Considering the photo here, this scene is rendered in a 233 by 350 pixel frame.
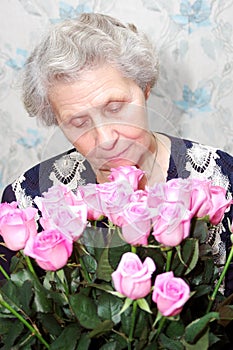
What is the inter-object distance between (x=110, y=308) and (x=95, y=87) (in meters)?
0.53

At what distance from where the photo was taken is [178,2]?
171 centimetres

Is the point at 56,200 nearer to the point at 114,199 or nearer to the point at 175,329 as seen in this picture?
the point at 114,199

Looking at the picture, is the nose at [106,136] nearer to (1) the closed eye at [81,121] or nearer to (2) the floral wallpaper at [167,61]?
(1) the closed eye at [81,121]

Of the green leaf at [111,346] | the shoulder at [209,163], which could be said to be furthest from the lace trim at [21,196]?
the green leaf at [111,346]

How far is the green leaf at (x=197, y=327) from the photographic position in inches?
24.8

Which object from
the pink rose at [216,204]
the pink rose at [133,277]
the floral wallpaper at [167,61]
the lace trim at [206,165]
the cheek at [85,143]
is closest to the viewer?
the pink rose at [133,277]

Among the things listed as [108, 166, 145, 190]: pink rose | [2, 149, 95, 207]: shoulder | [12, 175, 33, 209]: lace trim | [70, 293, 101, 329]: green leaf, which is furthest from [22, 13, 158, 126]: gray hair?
[70, 293, 101, 329]: green leaf

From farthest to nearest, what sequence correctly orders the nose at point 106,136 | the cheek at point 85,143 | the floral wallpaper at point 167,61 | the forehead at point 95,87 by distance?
the floral wallpaper at point 167,61
the forehead at point 95,87
the cheek at point 85,143
the nose at point 106,136

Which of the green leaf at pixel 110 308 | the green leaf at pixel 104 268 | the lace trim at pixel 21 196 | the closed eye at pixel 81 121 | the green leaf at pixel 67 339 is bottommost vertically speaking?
the lace trim at pixel 21 196

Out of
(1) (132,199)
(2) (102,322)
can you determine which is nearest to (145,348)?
(2) (102,322)

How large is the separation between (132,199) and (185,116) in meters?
1.17

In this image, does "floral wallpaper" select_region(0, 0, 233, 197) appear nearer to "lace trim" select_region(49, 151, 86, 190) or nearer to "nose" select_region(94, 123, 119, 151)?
"lace trim" select_region(49, 151, 86, 190)

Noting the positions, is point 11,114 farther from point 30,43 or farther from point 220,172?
point 220,172

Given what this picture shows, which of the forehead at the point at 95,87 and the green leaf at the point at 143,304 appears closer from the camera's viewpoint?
the green leaf at the point at 143,304
